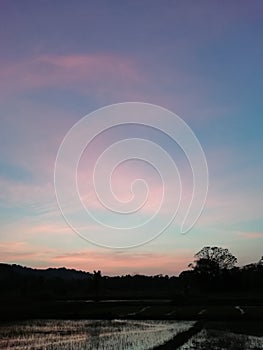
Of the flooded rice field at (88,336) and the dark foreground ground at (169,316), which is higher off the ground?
the dark foreground ground at (169,316)

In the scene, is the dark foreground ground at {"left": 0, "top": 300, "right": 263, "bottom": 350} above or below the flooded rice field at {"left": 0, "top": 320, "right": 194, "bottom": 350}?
above

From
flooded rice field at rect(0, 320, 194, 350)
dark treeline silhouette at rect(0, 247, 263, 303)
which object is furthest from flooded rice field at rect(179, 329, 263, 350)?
dark treeline silhouette at rect(0, 247, 263, 303)

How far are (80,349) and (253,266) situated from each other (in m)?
81.5

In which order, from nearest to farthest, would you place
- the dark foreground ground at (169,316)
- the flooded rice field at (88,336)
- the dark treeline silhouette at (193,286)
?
the flooded rice field at (88,336) → the dark foreground ground at (169,316) → the dark treeline silhouette at (193,286)

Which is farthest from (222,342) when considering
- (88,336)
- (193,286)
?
(193,286)

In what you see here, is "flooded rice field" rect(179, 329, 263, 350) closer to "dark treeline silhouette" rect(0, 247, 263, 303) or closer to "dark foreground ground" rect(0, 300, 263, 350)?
"dark foreground ground" rect(0, 300, 263, 350)

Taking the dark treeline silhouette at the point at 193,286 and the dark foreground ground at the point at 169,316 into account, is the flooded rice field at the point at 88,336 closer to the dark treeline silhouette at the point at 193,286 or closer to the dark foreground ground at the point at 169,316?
the dark foreground ground at the point at 169,316

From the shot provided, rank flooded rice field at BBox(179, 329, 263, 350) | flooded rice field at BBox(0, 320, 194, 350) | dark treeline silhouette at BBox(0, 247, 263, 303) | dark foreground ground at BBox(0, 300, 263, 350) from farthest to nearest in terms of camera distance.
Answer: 1. dark treeline silhouette at BBox(0, 247, 263, 303)
2. dark foreground ground at BBox(0, 300, 263, 350)
3. flooded rice field at BBox(0, 320, 194, 350)
4. flooded rice field at BBox(179, 329, 263, 350)

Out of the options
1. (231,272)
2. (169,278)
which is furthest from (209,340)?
(169,278)

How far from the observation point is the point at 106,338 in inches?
947

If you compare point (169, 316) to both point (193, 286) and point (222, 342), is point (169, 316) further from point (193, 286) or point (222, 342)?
point (193, 286)

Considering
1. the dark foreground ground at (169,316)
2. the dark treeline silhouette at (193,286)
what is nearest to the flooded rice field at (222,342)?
the dark foreground ground at (169,316)

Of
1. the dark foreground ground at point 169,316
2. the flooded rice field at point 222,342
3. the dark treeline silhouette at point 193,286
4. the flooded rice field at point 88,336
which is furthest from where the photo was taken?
the dark treeline silhouette at point 193,286

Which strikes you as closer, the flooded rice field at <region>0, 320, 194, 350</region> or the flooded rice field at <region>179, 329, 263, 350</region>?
the flooded rice field at <region>179, 329, 263, 350</region>
